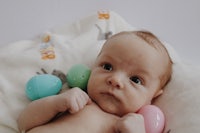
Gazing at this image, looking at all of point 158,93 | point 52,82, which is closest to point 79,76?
point 52,82

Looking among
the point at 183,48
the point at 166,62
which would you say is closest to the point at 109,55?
the point at 166,62

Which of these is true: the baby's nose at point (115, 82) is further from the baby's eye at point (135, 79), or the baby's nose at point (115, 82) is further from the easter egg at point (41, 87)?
the easter egg at point (41, 87)

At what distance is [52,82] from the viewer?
3.43 feet

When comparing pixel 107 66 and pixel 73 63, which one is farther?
pixel 73 63

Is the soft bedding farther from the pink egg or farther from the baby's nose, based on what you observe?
the baby's nose

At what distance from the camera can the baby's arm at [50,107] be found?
913mm

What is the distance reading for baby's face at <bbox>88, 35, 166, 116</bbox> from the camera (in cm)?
97

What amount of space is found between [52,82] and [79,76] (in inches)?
3.0

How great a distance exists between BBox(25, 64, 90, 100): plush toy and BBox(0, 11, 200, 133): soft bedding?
66 mm

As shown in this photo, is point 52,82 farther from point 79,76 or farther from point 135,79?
point 135,79

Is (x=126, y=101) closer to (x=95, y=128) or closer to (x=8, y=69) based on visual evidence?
(x=95, y=128)

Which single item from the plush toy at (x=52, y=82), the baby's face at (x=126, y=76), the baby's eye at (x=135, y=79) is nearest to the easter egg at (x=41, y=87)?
the plush toy at (x=52, y=82)

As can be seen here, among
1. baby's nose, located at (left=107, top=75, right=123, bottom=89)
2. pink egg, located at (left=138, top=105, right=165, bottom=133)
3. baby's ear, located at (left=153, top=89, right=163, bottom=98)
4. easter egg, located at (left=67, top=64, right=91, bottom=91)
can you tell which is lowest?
pink egg, located at (left=138, top=105, right=165, bottom=133)

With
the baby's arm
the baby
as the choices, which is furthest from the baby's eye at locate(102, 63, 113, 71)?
the baby's arm
